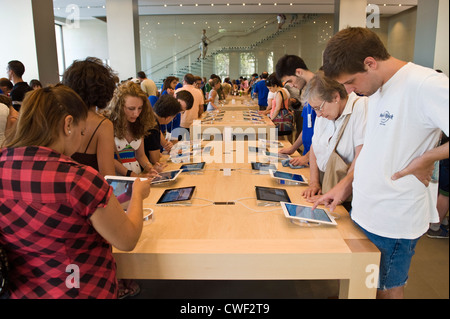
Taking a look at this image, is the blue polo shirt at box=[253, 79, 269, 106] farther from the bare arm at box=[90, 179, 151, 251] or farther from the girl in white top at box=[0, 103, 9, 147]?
the bare arm at box=[90, 179, 151, 251]

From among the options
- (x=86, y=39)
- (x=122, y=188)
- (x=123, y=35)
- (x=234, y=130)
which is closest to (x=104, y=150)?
(x=122, y=188)

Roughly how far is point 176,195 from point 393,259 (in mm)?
987

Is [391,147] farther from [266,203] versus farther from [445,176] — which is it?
[266,203]

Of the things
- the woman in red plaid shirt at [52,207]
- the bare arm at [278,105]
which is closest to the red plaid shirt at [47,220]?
the woman in red plaid shirt at [52,207]

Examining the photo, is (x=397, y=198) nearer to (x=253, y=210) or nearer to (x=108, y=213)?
(x=253, y=210)

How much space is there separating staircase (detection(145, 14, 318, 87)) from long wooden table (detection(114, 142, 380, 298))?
44.3 ft

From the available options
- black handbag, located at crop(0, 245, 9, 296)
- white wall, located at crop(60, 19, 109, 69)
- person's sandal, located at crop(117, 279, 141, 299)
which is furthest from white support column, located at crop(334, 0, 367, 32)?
black handbag, located at crop(0, 245, 9, 296)

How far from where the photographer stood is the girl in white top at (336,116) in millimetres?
1579

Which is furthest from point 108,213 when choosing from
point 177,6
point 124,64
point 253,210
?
point 177,6

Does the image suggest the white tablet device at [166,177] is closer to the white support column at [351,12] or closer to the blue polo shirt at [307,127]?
the blue polo shirt at [307,127]

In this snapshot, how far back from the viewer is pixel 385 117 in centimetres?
105

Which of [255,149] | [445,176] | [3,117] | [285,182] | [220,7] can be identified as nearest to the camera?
[445,176]

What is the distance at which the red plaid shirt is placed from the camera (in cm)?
87
